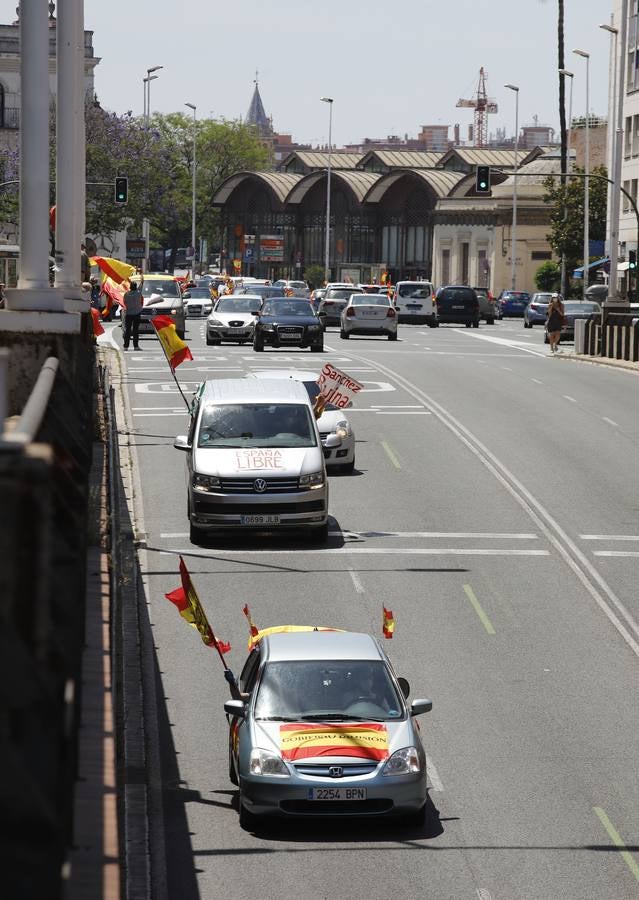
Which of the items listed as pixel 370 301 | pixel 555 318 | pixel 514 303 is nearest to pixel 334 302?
pixel 370 301

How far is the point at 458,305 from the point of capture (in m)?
71.5

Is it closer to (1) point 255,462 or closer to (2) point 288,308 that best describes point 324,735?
(1) point 255,462

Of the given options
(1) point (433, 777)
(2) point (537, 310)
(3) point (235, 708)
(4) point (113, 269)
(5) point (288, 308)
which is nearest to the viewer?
(3) point (235, 708)

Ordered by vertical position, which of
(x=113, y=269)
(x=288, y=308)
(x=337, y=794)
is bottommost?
(x=337, y=794)

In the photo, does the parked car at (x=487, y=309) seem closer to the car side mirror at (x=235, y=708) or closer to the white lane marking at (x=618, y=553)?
the white lane marking at (x=618, y=553)

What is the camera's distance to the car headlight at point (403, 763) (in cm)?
1318

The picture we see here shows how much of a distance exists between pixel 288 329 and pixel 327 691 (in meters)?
35.2

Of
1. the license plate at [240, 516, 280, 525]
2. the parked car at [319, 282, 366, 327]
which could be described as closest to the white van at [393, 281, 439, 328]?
the parked car at [319, 282, 366, 327]

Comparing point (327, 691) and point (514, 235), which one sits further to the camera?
point (514, 235)

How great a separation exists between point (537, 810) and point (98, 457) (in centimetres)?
631

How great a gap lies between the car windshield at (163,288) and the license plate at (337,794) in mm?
43361

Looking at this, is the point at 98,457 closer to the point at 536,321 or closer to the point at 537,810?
the point at 537,810

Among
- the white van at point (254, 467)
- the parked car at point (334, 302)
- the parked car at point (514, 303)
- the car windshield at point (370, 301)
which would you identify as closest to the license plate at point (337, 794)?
the white van at point (254, 467)

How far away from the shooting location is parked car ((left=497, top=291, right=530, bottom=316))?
3563 inches
